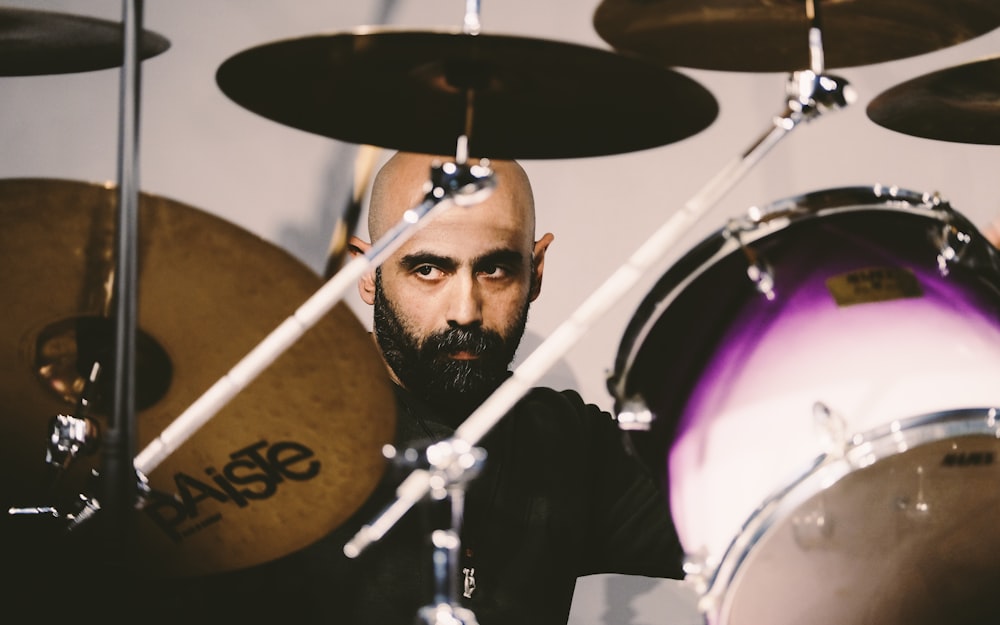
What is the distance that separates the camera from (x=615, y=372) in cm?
98

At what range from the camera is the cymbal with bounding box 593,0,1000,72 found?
1058 mm

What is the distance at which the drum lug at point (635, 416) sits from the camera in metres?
0.93

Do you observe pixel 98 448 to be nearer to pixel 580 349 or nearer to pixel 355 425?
pixel 355 425

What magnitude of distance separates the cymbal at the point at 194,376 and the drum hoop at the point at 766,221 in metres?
0.29

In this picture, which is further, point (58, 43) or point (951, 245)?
point (58, 43)

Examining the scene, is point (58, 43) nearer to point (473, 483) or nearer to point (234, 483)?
point (234, 483)

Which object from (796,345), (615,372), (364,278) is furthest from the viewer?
(364,278)

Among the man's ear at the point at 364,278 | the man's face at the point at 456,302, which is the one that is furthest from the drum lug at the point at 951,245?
the man's ear at the point at 364,278

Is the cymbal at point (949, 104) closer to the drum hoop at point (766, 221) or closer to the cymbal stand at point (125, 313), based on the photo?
the drum hoop at point (766, 221)

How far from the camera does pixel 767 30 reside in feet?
3.68

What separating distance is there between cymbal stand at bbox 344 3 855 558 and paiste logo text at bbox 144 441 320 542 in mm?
102

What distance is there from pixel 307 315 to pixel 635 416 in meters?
0.36

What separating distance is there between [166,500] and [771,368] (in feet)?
1.94

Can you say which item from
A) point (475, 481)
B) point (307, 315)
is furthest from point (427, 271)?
point (307, 315)
